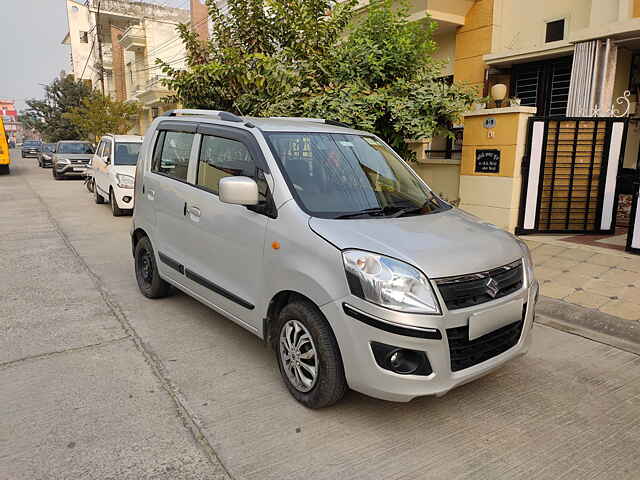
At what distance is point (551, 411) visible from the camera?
3.20 metres

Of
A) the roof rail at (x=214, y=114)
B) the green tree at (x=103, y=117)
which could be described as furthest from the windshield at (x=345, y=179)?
the green tree at (x=103, y=117)

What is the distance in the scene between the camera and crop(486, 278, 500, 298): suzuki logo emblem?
2902 mm

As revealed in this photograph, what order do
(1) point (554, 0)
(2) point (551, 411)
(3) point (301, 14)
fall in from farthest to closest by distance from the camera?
1. (1) point (554, 0)
2. (3) point (301, 14)
3. (2) point (551, 411)

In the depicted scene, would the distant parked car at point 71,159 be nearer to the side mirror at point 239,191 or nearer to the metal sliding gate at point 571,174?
the metal sliding gate at point 571,174

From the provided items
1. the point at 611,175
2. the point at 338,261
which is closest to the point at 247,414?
the point at 338,261

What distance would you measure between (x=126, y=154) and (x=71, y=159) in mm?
9992

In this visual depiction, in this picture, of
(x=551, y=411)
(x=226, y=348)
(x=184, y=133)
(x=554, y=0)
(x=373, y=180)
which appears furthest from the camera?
(x=554, y=0)

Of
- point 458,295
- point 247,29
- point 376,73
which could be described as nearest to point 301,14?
point 247,29

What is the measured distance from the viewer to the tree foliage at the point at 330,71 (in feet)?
23.5

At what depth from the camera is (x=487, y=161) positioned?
7875 millimetres

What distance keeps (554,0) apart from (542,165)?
413 centimetres

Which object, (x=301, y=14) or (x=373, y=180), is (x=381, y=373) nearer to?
(x=373, y=180)

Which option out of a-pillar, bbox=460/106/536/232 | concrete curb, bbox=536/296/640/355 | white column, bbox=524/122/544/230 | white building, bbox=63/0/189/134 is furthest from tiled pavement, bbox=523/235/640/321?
white building, bbox=63/0/189/134

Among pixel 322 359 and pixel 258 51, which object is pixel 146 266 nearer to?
pixel 322 359
